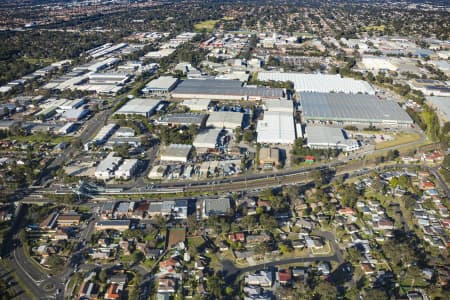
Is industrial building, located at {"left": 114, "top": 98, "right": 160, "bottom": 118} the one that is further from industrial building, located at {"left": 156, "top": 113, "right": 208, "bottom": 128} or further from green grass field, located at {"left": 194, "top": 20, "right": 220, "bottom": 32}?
green grass field, located at {"left": 194, "top": 20, "right": 220, "bottom": 32}

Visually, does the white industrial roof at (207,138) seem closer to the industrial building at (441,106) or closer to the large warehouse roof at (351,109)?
the large warehouse roof at (351,109)

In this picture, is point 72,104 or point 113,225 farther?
point 72,104

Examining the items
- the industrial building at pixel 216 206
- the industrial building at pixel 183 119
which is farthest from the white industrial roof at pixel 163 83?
the industrial building at pixel 216 206

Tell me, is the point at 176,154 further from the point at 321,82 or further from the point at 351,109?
the point at 321,82

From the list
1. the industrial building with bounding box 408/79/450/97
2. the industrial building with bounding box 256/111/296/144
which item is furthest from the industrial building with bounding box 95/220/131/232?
the industrial building with bounding box 408/79/450/97

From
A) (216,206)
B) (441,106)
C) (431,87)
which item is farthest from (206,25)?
(216,206)
